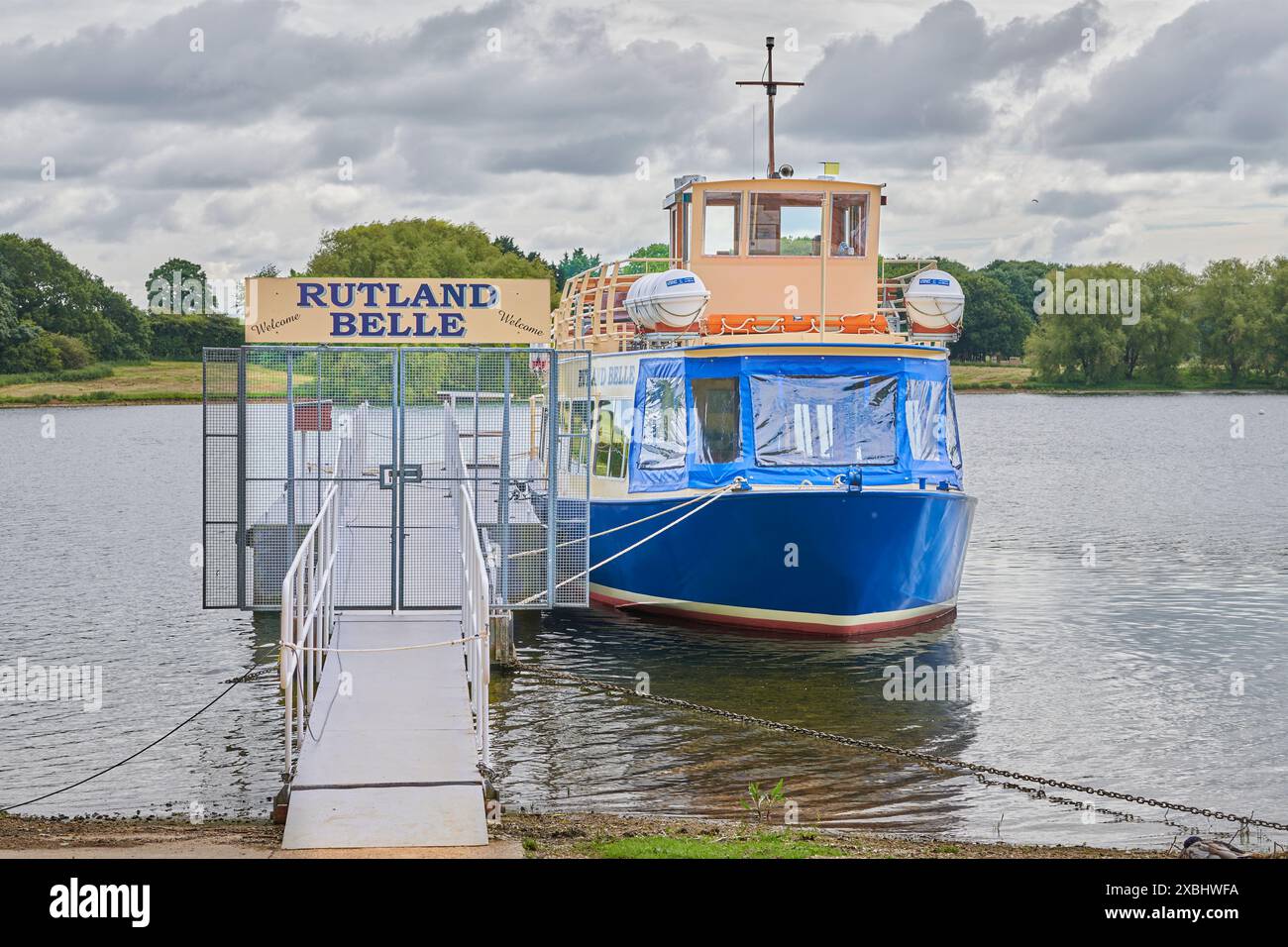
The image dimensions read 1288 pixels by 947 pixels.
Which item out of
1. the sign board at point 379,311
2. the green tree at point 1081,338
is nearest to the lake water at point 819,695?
the sign board at point 379,311

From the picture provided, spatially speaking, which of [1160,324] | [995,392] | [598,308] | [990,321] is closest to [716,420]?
[598,308]

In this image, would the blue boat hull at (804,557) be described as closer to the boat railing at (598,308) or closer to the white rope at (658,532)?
the white rope at (658,532)

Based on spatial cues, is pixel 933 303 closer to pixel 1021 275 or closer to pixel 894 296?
pixel 894 296

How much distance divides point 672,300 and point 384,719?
10.3m

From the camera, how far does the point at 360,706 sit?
13.7 meters

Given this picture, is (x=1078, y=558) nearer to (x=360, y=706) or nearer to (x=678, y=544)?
(x=678, y=544)

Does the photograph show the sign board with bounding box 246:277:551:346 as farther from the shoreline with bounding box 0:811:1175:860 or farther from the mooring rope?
the shoreline with bounding box 0:811:1175:860

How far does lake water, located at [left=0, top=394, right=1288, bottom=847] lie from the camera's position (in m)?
14.4

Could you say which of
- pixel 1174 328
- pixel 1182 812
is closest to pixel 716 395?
pixel 1182 812

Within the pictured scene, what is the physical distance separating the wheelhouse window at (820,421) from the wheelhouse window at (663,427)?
48.5 inches

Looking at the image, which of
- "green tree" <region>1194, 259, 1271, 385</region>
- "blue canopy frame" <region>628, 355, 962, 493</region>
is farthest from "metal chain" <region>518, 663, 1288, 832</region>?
"green tree" <region>1194, 259, 1271, 385</region>

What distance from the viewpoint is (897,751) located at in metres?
15.5

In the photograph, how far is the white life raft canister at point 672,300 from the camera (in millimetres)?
22172
